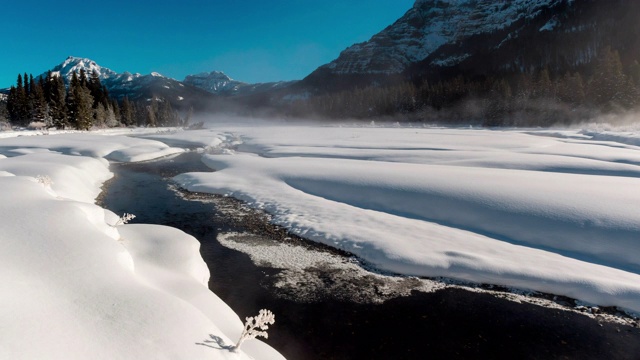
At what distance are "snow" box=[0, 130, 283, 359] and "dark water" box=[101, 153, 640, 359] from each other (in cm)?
101

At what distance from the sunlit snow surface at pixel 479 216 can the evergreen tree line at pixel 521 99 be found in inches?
2119

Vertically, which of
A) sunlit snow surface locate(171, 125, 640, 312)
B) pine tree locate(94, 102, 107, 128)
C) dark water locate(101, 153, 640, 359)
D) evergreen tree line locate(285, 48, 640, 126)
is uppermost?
evergreen tree line locate(285, 48, 640, 126)

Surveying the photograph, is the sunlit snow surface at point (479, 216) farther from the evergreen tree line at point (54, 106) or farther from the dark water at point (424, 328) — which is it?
the evergreen tree line at point (54, 106)

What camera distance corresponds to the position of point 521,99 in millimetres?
79188

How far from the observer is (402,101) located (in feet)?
360

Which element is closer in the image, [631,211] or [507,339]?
[507,339]

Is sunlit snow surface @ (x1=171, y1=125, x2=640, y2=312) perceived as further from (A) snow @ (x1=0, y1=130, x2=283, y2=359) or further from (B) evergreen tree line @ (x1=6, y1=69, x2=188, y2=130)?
(B) evergreen tree line @ (x1=6, y1=69, x2=188, y2=130)

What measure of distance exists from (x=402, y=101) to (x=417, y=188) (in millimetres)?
98551

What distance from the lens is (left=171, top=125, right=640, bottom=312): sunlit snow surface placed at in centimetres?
1027

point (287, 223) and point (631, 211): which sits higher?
point (631, 211)

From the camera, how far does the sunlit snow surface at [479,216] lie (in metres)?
10.3

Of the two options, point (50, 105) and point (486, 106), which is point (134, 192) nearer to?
point (50, 105)

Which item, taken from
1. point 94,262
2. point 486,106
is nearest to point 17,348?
point 94,262

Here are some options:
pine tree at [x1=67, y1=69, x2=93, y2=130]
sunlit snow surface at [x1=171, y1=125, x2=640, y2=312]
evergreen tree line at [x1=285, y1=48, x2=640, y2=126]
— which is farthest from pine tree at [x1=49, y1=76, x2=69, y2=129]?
evergreen tree line at [x1=285, y1=48, x2=640, y2=126]
